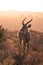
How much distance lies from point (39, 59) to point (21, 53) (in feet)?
3.32

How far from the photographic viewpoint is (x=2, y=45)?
15.4 m

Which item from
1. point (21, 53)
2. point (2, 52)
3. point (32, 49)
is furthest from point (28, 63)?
point (32, 49)

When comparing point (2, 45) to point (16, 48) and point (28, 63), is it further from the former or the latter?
point (28, 63)

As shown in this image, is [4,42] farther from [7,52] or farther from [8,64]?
[8,64]

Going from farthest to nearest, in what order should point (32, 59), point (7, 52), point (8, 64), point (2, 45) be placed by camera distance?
point (2, 45) < point (7, 52) < point (32, 59) < point (8, 64)

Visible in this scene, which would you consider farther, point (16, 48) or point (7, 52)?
point (16, 48)

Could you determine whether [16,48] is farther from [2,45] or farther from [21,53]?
[21,53]

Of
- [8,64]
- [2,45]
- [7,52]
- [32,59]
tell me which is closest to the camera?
[8,64]

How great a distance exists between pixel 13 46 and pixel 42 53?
211 cm

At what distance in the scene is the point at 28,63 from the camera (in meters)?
12.6

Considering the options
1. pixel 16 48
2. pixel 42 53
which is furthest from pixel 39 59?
pixel 16 48

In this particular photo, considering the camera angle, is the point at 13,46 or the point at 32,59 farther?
the point at 13,46

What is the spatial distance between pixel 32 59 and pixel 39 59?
579 millimetres

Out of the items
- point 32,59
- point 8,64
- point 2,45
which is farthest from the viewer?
point 2,45
